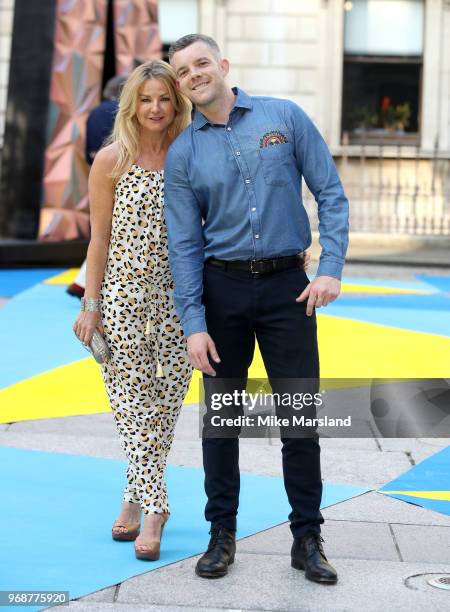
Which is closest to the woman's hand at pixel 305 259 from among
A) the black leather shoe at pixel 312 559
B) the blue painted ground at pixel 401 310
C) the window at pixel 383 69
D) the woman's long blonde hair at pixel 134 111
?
the woman's long blonde hair at pixel 134 111

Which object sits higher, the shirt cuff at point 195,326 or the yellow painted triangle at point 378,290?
the shirt cuff at point 195,326

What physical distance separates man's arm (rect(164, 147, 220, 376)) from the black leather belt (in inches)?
3.4

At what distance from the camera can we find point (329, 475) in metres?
5.04

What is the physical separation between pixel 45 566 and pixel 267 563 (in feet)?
2.50

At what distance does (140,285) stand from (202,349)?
470 millimetres

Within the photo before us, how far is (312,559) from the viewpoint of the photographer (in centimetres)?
371

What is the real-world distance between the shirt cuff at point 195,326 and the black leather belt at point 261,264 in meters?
0.20

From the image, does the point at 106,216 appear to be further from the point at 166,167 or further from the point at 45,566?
the point at 45,566

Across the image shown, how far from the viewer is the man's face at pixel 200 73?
12.2 feet

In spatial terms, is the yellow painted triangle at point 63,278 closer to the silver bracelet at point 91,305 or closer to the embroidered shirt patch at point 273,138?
the silver bracelet at point 91,305

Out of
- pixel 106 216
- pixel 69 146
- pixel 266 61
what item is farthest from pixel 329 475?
pixel 266 61

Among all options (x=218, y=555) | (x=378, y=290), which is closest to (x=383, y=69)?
(x=378, y=290)

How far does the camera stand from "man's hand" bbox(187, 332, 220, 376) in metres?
3.72
